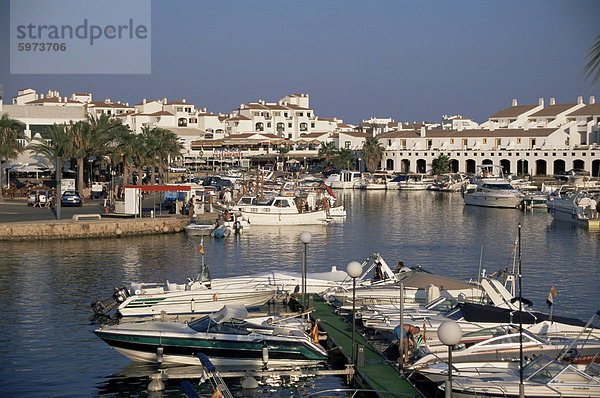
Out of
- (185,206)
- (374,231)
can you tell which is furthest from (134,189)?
(374,231)

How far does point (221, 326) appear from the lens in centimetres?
1862

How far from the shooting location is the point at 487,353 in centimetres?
1722

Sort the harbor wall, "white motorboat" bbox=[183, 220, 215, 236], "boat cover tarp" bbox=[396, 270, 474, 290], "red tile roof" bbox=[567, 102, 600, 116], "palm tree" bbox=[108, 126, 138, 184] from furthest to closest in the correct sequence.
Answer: "red tile roof" bbox=[567, 102, 600, 116], "palm tree" bbox=[108, 126, 138, 184], "white motorboat" bbox=[183, 220, 215, 236], the harbor wall, "boat cover tarp" bbox=[396, 270, 474, 290]

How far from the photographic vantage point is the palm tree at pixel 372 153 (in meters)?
104

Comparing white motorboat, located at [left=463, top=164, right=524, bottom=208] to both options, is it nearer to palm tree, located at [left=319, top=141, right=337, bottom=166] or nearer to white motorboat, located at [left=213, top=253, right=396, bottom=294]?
white motorboat, located at [left=213, top=253, right=396, bottom=294]

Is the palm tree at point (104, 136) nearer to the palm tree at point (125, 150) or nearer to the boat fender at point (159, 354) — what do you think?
the palm tree at point (125, 150)

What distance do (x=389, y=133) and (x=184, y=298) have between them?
9004 centimetres

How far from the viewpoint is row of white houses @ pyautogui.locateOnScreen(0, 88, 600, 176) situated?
94.4 meters

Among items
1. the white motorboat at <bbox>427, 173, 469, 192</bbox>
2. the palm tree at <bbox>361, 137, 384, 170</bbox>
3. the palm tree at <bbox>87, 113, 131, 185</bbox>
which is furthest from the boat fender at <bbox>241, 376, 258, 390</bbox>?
the palm tree at <bbox>361, 137, 384, 170</bbox>

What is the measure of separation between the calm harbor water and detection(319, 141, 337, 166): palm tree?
51.9 meters

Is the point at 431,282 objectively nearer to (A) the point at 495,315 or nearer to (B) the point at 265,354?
(A) the point at 495,315

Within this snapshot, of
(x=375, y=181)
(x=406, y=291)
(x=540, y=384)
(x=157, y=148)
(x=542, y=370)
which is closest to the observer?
(x=540, y=384)

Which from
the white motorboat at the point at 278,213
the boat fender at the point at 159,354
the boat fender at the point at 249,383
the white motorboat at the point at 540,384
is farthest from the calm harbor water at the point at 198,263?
the white motorboat at the point at 540,384

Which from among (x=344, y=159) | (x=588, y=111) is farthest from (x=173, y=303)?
(x=588, y=111)
